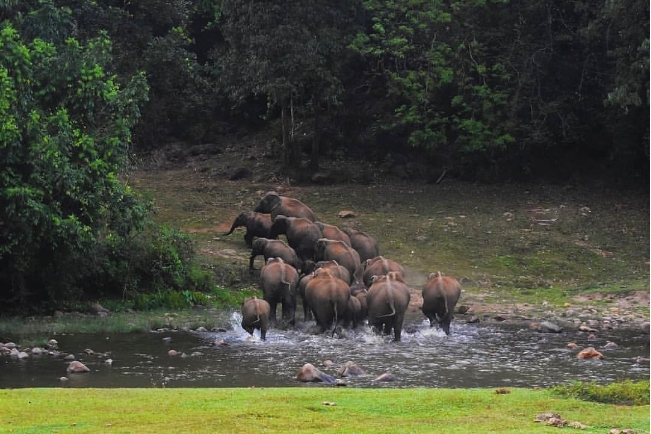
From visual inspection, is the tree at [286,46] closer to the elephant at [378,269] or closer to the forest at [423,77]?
the forest at [423,77]

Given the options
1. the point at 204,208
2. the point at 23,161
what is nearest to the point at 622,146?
the point at 204,208

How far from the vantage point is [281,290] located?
1781 centimetres

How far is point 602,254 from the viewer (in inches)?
969

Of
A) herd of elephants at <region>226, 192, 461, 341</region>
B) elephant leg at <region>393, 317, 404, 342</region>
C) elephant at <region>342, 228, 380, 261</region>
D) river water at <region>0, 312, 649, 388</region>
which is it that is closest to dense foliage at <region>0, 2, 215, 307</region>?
river water at <region>0, 312, 649, 388</region>

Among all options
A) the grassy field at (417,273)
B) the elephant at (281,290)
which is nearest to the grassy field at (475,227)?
the grassy field at (417,273)

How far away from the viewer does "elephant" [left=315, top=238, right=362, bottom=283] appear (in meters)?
19.7

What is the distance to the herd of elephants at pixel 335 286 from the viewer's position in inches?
650

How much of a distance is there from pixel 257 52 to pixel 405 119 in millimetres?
5249

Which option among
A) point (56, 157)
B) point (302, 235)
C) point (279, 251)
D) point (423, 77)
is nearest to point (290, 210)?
point (302, 235)

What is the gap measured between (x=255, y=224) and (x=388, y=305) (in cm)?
771

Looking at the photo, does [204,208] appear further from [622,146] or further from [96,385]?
[96,385]

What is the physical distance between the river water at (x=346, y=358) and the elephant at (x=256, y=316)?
210 mm

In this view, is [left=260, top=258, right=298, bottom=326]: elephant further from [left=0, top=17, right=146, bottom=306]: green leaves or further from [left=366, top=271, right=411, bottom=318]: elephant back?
[left=0, top=17, right=146, bottom=306]: green leaves

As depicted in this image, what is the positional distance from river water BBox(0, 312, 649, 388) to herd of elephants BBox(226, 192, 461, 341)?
0.98 ft
